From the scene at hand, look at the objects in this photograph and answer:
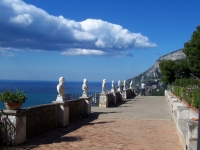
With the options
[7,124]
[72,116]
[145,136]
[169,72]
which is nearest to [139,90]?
[169,72]

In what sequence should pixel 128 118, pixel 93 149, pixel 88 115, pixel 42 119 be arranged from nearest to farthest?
pixel 93 149, pixel 42 119, pixel 128 118, pixel 88 115

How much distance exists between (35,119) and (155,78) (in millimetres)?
57455

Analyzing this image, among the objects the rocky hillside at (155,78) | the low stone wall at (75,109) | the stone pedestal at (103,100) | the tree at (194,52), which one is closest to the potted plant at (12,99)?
the low stone wall at (75,109)

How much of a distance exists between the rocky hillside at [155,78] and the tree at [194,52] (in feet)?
26.9

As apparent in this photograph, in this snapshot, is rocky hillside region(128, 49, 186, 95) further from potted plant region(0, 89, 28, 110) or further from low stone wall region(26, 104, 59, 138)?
potted plant region(0, 89, 28, 110)

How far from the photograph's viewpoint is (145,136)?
32.0ft

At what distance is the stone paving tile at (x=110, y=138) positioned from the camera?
8055 mm

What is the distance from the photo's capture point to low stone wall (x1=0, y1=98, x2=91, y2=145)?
775cm

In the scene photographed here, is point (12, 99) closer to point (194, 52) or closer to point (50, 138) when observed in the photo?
point (50, 138)

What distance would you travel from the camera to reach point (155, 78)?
213 feet

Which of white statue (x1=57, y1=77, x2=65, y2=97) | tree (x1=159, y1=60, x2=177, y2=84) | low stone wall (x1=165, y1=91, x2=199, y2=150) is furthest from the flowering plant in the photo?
tree (x1=159, y1=60, x2=177, y2=84)

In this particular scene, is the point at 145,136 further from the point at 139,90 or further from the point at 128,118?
the point at 139,90

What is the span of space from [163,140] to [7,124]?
4779 mm

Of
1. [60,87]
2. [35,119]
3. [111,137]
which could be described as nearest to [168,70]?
[60,87]
